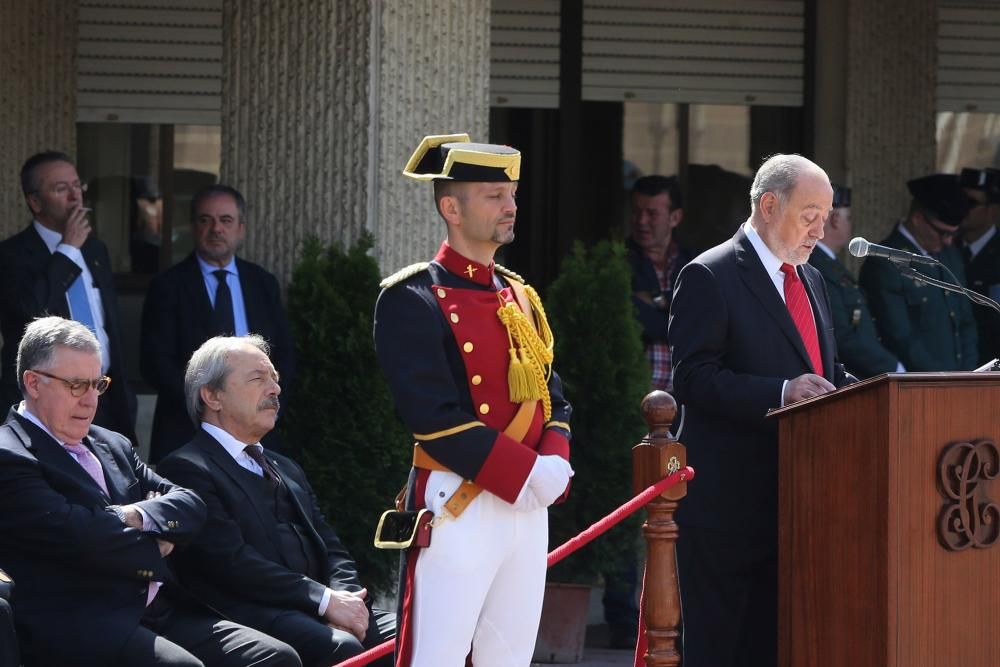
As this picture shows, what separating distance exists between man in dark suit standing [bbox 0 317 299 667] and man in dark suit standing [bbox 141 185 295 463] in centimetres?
156

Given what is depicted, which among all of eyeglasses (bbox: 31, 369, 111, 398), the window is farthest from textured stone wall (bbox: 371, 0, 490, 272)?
eyeglasses (bbox: 31, 369, 111, 398)

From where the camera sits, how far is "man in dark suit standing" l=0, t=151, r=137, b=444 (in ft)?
21.5

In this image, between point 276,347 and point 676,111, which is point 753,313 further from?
point 676,111

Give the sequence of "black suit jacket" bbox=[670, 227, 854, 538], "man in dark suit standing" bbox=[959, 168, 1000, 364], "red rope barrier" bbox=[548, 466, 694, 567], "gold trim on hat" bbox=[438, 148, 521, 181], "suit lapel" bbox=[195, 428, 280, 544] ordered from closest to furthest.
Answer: "gold trim on hat" bbox=[438, 148, 521, 181] < "red rope barrier" bbox=[548, 466, 694, 567] < "black suit jacket" bbox=[670, 227, 854, 538] < "suit lapel" bbox=[195, 428, 280, 544] < "man in dark suit standing" bbox=[959, 168, 1000, 364]

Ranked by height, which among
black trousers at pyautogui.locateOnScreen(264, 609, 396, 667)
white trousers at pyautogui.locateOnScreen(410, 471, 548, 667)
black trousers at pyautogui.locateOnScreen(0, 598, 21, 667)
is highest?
white trousers at pyautogui.locateOnScreen(410, 471, 548, 667)

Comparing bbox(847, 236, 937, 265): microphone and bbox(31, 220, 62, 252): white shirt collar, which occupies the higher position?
bbox(31, 220, 62, 252): white shirt collar

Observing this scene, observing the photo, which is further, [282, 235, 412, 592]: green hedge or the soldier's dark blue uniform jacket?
[282, 235, 412, 592]: green hedge

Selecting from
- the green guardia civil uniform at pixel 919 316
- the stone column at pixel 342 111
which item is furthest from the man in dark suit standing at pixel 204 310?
the green guardia civil uniform at pixel 919 316

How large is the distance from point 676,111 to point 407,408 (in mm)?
5793

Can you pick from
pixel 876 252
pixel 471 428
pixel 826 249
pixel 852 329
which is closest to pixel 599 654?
pixel 852 329

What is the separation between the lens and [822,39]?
9.81 meters

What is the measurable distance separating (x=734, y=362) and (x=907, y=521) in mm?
842

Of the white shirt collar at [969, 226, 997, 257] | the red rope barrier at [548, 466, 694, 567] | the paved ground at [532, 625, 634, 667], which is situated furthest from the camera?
the white shirt collar at [969, 226, 997, 257]

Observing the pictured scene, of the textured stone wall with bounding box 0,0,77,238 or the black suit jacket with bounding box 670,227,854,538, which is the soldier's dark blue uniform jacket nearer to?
the black suit jacket with bounding box 670,227,854,538
